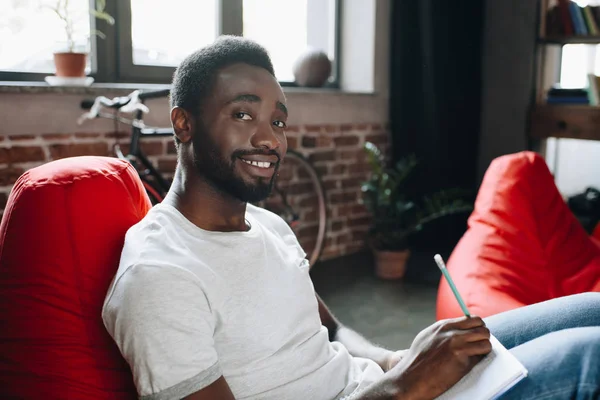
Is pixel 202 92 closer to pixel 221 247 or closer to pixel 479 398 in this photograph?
pixel 221 247

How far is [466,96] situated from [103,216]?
333 centimetres

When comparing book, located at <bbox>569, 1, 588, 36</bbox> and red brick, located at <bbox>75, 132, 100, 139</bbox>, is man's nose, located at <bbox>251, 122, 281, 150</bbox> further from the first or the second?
book, located at <bbox>569, 1, 588, 36</bbox>

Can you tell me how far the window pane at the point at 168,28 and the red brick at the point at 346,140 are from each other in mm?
949

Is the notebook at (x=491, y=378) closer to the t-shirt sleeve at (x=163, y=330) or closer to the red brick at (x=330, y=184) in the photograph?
the t-shirt sleeve at (x=163, y=330)

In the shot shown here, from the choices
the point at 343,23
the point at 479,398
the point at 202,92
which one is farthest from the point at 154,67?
the point at 479,398

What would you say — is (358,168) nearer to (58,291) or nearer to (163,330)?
(58,291)

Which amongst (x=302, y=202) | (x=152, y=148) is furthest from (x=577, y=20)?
(x=152, y=148)

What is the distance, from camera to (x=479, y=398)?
0.88m

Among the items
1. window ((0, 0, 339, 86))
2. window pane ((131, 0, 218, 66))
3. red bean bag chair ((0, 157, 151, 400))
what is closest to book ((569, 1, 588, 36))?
window ((0, 0, 339, 86))

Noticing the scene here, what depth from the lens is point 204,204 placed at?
3.47ft

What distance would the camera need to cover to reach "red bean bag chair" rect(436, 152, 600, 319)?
183 centimetres

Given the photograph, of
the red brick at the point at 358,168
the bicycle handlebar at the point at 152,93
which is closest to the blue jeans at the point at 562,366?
the bicycle handlebar at the point at 152,93

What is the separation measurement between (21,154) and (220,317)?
1.65 m

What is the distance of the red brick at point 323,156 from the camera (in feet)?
11.2
